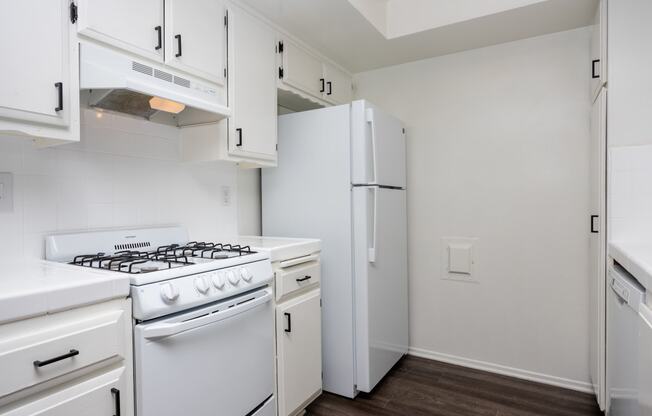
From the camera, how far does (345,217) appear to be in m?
2.31

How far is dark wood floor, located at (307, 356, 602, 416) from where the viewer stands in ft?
7.11

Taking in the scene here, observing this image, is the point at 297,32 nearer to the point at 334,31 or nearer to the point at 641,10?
the point at 334,31

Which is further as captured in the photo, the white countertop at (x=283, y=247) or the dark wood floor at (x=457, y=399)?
the dark wood floor at (x=457, y=399)

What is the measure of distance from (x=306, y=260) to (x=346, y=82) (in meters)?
1.69

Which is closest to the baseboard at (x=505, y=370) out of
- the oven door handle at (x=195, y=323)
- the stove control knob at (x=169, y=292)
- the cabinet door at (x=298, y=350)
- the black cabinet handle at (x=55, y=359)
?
the cabinet door at (x=298, y=350)

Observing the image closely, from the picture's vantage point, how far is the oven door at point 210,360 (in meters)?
1.25

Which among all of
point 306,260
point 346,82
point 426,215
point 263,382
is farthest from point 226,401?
point 346,82

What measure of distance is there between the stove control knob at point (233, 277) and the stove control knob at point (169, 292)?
250 millimetres

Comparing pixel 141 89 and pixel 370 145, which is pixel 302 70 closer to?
pixel 370 145

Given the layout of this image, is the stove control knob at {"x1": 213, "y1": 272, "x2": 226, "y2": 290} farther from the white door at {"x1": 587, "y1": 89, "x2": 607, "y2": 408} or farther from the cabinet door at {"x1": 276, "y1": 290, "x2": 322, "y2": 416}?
the white door at {"x1": 587, "y1": 89, "x2": 607, "y2": 408}

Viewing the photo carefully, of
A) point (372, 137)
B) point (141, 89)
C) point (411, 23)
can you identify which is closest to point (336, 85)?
point (411, 23)

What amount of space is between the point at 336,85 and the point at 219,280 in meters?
2.00

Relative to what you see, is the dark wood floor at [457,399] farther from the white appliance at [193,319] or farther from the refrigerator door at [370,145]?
the refrigerator door at [370,145]

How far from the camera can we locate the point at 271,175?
2570 millimetres
